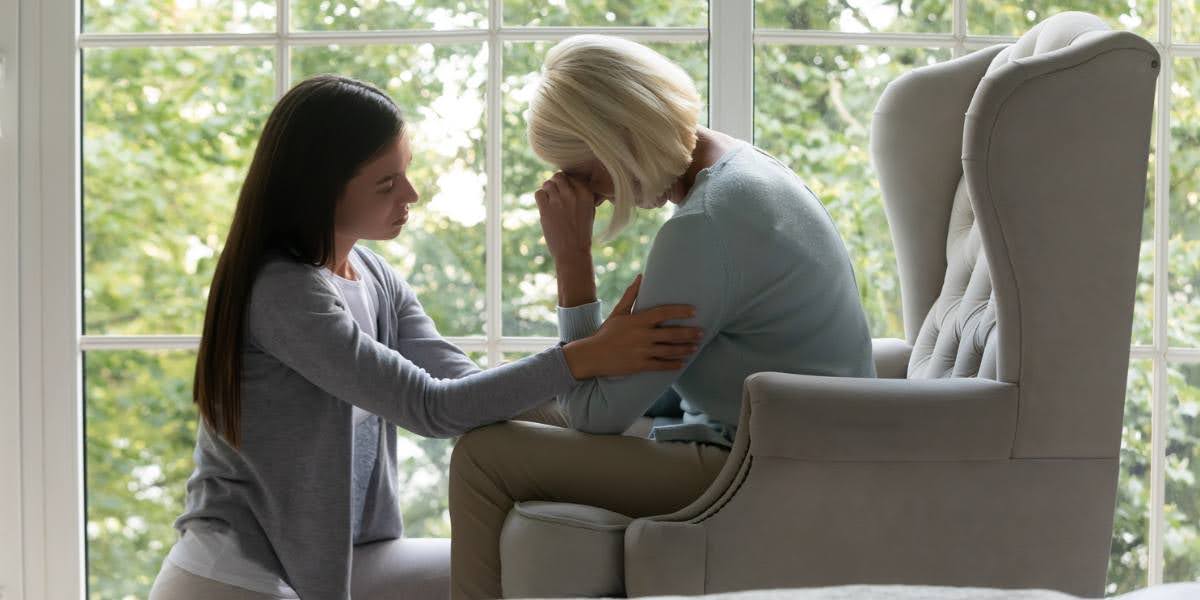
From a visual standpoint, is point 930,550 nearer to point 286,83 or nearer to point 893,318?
point 893,318

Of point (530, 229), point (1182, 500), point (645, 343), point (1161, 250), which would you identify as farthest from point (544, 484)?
point (1182, 500)

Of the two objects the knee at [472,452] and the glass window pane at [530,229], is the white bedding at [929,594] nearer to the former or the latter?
the knee at [472,452]

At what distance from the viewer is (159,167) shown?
2.36 m

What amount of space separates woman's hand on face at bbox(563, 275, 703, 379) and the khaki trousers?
10cm

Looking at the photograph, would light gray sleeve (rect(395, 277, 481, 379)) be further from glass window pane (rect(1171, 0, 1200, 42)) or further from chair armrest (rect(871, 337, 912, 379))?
glass window pane (rect(1171, 0, 1200, 42))

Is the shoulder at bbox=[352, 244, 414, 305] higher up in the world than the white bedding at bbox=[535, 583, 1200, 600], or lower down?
higher up

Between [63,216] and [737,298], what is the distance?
1623 mm

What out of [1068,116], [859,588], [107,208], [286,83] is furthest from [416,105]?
[859,588]

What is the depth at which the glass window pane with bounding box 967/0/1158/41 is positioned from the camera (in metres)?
2.34

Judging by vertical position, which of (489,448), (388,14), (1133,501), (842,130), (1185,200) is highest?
(388,14)

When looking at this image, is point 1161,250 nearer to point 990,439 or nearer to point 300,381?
point 990,439

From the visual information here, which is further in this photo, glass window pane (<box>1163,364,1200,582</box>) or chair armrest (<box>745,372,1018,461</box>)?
glass window pane (<box>1163,364,1200,582</box>)

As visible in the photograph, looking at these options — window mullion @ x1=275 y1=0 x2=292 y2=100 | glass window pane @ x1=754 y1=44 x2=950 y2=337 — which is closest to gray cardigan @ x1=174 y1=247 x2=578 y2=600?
window mullion @ x1=275 y1=0 x2=292 y2=100

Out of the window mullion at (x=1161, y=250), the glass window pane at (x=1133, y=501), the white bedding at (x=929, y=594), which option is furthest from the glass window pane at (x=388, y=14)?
the white bedding at (x=929, y=594)
